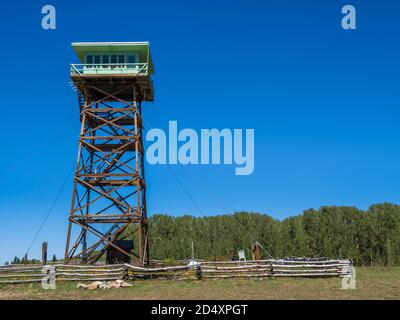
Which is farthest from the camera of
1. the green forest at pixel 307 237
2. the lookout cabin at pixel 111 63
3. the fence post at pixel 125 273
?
the green forest at pixel 307 237

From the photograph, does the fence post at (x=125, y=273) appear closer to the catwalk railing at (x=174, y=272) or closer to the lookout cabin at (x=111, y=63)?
the catwalk railing at (x=174, y=272)

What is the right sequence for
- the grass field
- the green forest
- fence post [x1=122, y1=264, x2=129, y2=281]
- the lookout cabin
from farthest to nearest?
the green forest
the lookout cabin
fence post [x1=122, y1=264, x2=129, y2=281]
the grass field

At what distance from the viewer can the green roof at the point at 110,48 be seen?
3309 cm

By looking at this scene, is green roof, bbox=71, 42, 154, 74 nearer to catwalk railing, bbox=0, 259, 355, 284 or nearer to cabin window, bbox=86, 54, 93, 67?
cabin window, bbox=86, 54, 93, 67

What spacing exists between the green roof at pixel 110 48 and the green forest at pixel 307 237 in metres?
30.4

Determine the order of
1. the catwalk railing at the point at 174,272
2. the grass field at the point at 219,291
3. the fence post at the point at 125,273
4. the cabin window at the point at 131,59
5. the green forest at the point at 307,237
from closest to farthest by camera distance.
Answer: the grass field at the point at 219,291
the fence post at the point at 125,273
the catwalk railing at the point at 174,272
the cabin window at the point at 131,59
the green forest at the point at 307,237

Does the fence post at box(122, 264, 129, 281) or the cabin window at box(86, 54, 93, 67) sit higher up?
the cabin window at box(86, 54, 93, 67)

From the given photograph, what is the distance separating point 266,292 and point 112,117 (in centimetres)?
1974

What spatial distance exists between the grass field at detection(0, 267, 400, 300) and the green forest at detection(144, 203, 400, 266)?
107 feet

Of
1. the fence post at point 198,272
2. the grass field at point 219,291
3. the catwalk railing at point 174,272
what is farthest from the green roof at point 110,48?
the grass field at point 219,291

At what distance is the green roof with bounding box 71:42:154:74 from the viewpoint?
3309 centimetres

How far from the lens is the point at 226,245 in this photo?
2694 inches

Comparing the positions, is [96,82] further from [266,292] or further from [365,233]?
[365,233]

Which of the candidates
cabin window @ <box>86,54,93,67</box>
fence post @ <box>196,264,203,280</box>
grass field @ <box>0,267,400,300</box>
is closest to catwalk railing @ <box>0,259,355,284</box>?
fence post @ <box>196,264,203,280</box>
